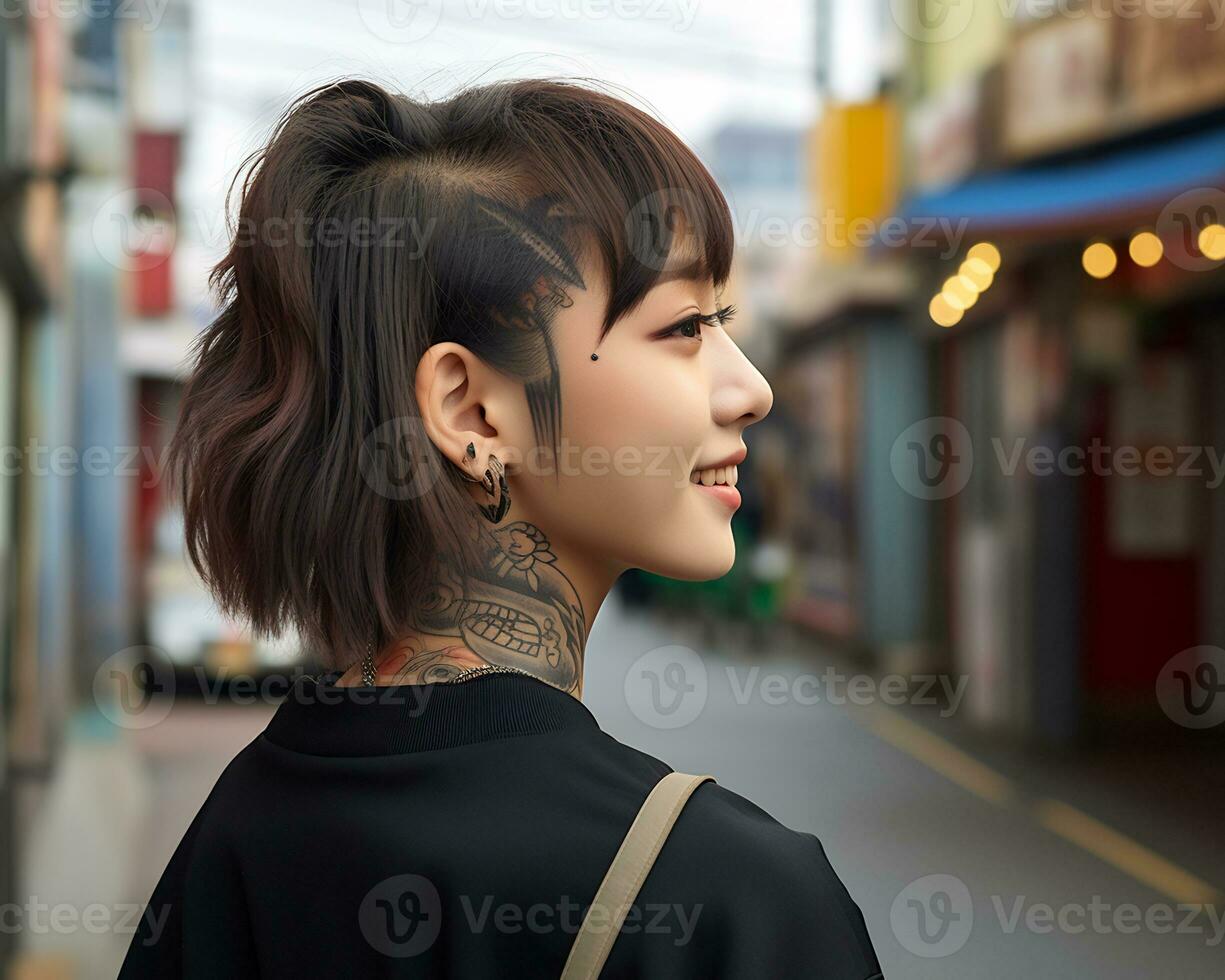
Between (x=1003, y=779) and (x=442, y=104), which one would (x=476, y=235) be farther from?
(x=1003, y=779)

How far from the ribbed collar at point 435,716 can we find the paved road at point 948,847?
11.1 ft

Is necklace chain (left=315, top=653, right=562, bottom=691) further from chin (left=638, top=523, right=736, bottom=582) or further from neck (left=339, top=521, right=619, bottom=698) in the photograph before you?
chin (left=638, top=523, right=736, bottom=582)

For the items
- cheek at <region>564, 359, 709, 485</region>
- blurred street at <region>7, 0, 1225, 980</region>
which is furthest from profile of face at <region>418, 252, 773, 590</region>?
blurred street at <region>7, 0, 1225, 980</region>

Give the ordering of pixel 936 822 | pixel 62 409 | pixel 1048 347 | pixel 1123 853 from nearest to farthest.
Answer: pixel 1123 853 → pixel 936 822 → pixel 62 409 → pixel 1048 347

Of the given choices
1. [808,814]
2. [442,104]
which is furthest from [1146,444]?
[442,104]

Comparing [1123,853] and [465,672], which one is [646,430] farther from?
[1123,853]

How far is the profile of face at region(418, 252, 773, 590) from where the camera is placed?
43.8 inches

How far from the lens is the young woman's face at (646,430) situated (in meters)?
1.11

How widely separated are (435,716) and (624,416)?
285 millimetres

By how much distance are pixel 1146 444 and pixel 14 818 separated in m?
7.03

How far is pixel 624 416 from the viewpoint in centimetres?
111

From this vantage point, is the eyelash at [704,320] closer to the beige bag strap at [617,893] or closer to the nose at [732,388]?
the nose at [732,388]

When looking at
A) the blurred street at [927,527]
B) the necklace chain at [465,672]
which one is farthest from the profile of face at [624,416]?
the blurred street at [927,527]

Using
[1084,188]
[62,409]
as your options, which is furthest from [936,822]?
[62,409]
